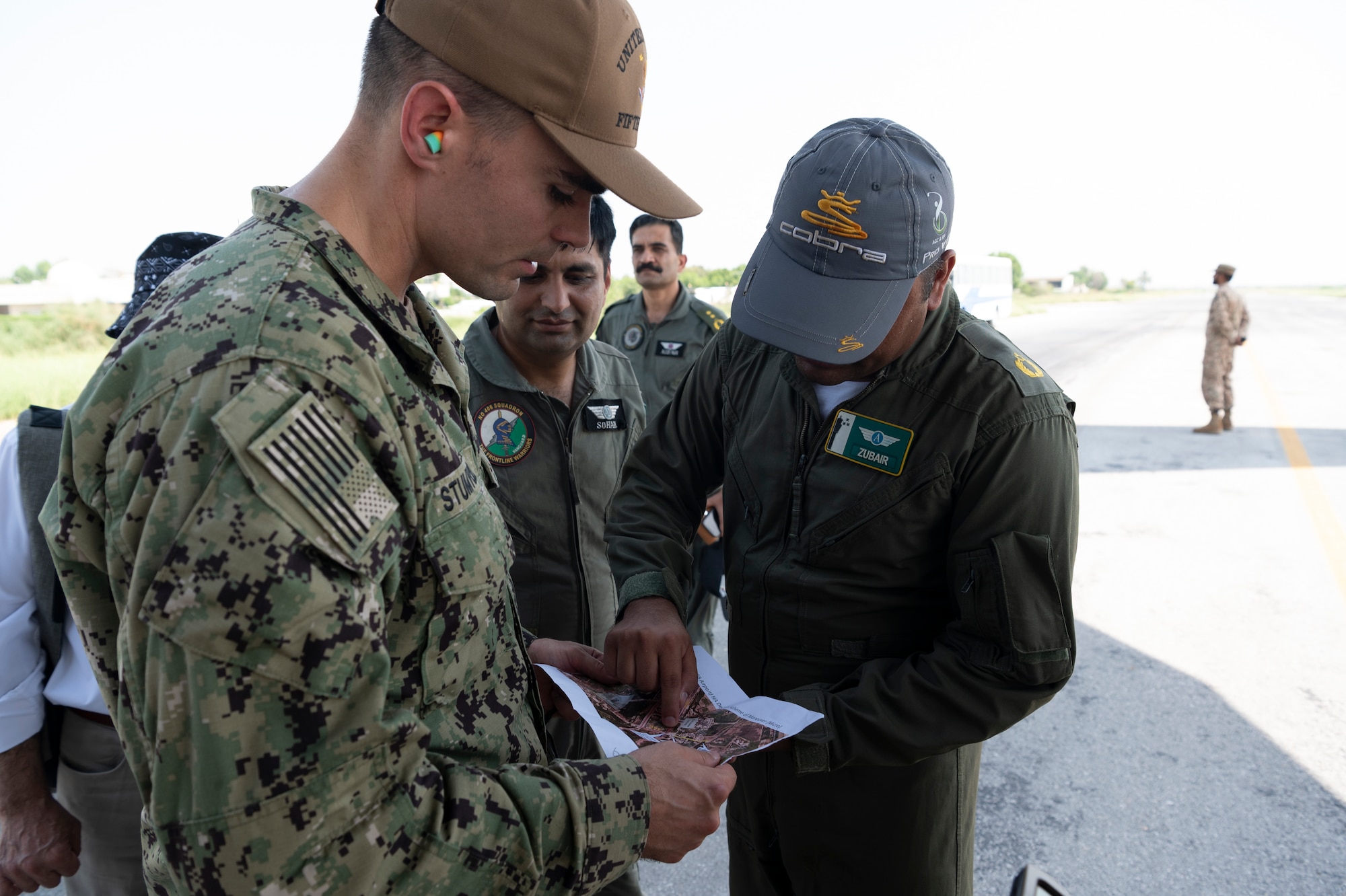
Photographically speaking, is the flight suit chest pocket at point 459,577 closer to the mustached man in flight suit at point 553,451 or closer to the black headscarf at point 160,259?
the black headscarf at point 160,259

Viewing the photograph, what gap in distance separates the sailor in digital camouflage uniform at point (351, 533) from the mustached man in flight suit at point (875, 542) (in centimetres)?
45

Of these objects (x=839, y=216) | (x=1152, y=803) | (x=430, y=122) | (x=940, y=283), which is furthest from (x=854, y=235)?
(x=1152, y=803)

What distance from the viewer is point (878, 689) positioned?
1572 mm

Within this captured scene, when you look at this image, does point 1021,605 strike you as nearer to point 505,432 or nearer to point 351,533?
point 351,533

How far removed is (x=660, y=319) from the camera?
Result: 530cm

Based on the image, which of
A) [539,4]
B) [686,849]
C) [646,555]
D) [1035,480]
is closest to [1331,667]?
[1035,480]

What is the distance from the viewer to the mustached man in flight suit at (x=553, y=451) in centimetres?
264

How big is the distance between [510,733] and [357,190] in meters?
0.82

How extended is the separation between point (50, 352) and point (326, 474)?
21362mm

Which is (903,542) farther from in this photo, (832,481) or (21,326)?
(21,326)

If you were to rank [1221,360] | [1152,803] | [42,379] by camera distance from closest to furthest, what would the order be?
[1152,803] → [1221,360] → [42,379]

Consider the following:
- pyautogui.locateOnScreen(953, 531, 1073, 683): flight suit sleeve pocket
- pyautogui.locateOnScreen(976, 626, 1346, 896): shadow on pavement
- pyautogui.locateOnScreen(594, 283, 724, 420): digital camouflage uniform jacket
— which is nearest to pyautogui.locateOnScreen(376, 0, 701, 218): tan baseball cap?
pyautogui.locateOnScreen(953, 531, 1073, 683): flight suit sleeve pocket

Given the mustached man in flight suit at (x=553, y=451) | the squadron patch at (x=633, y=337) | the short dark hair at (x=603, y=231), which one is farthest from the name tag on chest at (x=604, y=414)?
the squadron patch at (x=633, y=337)

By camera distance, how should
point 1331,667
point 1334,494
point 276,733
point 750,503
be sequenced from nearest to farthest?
point 276,733 → point 750,503 → point 1331,667 → point 1334,494
